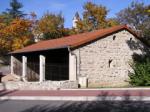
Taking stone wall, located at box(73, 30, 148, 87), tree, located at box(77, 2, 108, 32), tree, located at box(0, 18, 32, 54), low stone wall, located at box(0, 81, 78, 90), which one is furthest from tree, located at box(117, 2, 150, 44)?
low stone wall, located at box(0, 81, 78, 90)

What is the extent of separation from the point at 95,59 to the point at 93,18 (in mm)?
30213

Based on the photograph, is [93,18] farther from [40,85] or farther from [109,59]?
[40,85]

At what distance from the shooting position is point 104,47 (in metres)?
29.1

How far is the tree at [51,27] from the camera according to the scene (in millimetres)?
58966

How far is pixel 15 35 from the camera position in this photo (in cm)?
5744

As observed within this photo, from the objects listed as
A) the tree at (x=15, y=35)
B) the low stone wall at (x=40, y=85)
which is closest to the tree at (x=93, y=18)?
the tree at (x=15, y=35)

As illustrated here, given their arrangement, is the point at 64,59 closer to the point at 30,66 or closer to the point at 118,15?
the point at 30,66

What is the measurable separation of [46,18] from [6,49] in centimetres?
1018

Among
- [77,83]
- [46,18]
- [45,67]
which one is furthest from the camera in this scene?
[46,18]

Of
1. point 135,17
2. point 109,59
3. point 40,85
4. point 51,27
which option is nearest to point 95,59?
point 109,59

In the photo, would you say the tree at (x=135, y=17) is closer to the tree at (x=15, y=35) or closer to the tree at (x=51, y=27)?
the tree at (x=51, y=27)

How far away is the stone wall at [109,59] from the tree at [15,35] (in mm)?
28989

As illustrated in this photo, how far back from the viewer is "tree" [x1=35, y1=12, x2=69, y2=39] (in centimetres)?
5897

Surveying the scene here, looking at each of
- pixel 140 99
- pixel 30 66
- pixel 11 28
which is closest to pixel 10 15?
pixel 11 28
